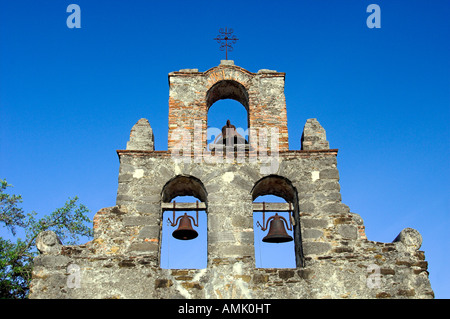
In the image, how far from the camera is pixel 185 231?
25.6 feet

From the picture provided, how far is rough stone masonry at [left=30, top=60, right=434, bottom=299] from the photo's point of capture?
7.20 meters

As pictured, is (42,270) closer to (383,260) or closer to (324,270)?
(324,270)

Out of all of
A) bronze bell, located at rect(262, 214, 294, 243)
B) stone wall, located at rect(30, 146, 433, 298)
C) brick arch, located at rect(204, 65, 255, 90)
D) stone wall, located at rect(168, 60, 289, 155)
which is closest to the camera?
stone wall, located at rect(30, 146, 433, 298)

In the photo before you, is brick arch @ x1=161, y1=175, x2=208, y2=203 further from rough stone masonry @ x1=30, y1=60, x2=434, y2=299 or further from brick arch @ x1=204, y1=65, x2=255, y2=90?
brick arch @ x1=204, y1=65, x2=255, y2=90

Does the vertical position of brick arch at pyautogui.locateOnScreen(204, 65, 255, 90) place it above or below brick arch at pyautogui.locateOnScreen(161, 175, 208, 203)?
above

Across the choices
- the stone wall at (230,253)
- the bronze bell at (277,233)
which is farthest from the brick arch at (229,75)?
the bronze bell at (277,233)

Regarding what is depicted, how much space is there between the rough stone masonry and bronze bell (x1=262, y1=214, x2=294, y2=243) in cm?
25

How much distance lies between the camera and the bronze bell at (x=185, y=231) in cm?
780

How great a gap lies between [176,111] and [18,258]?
24.2ft

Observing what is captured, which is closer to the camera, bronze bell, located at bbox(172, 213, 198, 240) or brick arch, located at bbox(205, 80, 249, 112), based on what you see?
bronze bell, located at bbox(172, 213, 198, 240)

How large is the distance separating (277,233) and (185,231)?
4.76 ft

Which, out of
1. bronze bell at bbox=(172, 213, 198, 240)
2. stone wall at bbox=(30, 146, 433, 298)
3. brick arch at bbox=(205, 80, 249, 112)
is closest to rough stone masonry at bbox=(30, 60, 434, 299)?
stone wall at bbox=(30, 146, 433, 298)
